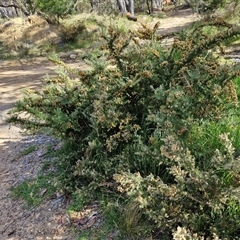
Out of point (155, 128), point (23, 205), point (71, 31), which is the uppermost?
point (155, 128)

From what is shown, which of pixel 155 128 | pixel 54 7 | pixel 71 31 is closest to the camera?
pixel 155 128

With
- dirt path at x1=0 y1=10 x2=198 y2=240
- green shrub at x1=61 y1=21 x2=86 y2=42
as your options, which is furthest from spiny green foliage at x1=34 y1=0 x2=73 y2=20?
dirt path at x1=0 y1=10 x2=198 y2=240

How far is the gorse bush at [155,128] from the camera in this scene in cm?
189

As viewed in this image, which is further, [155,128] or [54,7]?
[54,7]

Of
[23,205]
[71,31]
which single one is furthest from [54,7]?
[23,205]

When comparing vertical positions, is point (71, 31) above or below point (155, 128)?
below

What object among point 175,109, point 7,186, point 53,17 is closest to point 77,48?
point 53,17

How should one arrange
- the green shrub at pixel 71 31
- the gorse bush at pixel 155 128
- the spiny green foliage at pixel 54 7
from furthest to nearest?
1. the spiny green foliage at pixel 54 7
2. the green shrub at pixel 71 31
3. the gorse bush at pixel 155 128

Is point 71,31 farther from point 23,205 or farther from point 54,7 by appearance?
point 23,205

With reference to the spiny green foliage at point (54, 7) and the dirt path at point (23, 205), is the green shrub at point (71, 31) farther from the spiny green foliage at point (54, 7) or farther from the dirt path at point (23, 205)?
the dirt path at point (23, 205)

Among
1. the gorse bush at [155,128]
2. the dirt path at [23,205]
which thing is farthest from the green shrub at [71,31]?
the gorse bush at [155,128]

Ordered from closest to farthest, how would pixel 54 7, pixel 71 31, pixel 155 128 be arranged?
pixel 155 128
pixel 71 31
pixel 54 7

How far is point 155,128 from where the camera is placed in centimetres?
274

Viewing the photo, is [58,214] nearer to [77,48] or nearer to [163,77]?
[163,77]
